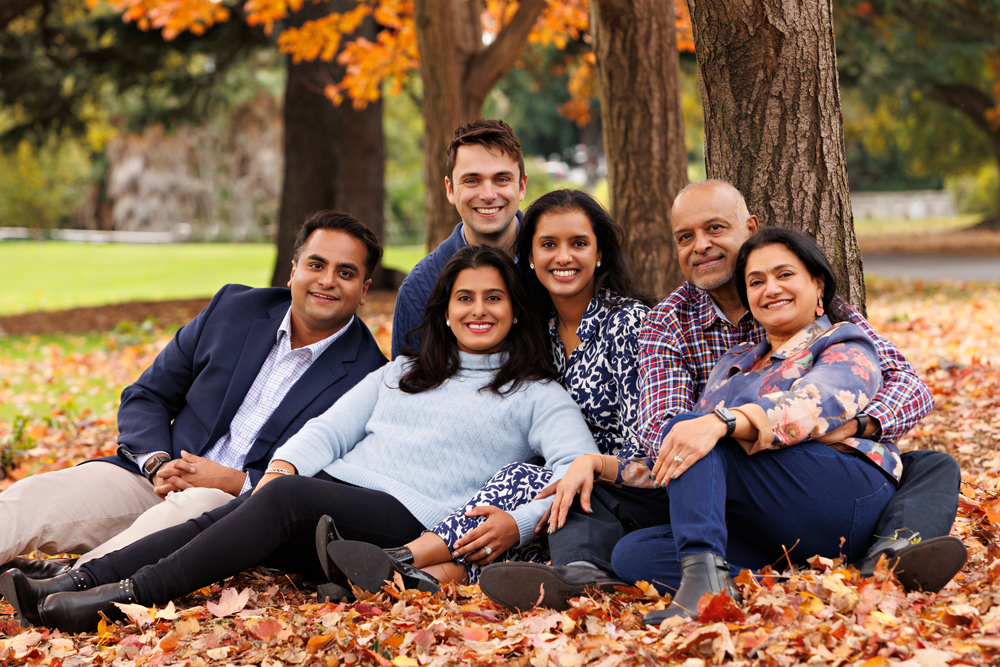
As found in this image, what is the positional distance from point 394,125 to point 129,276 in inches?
485

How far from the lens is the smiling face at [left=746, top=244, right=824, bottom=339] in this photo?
3113 mm

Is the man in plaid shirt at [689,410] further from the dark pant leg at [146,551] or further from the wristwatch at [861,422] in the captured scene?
the dark pant leg at [146,551]

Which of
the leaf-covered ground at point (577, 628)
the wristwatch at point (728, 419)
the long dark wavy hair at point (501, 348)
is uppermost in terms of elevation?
the long dark wavy hair at point (501, 348)

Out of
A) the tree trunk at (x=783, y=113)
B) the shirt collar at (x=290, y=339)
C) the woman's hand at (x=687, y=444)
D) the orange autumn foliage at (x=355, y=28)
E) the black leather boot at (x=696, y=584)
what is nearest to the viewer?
the black leather boot at (x=696, y=584)

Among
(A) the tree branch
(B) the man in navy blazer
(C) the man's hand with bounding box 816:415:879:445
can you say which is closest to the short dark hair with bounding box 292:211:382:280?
(B) the man in navy blazer

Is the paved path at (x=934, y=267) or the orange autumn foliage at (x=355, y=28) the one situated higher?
the orange autumn foliage at (x=355, y=28)

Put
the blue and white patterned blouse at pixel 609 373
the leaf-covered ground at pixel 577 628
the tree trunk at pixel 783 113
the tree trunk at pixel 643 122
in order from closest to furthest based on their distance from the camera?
the leaf-covered ground at pixel 577 628 → the blue and white patterned blouse at pixel 609 373 → the tree trunk at pixel 783 113 → the tree trunk at pixel 643 122

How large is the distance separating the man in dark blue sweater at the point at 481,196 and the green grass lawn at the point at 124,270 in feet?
48.3

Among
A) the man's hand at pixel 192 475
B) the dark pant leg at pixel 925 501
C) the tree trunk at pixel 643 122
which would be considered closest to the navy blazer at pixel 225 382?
the man's hand at pixel 192 475

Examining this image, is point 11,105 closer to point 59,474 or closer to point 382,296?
point 382,296

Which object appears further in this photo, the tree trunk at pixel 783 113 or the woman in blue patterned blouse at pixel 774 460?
the tree trunk at pixel 783 113

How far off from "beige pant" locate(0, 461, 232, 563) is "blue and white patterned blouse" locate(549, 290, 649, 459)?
1584 millimetres

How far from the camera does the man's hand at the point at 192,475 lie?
373 centimetres

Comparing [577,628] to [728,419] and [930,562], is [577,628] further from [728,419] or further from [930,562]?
[930,562]
